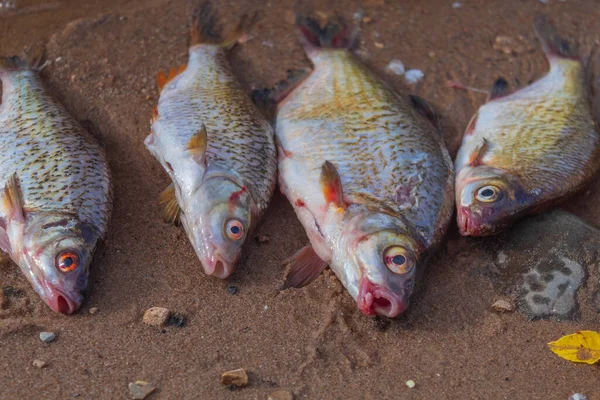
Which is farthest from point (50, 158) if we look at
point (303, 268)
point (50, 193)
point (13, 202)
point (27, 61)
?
point (303, 268)

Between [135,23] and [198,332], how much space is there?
3.44 meters

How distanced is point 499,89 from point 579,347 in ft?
8.38

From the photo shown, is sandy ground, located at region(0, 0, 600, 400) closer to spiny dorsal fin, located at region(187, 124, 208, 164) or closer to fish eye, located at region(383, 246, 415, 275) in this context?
fish eye, located at region(383, 246, 415, 275)

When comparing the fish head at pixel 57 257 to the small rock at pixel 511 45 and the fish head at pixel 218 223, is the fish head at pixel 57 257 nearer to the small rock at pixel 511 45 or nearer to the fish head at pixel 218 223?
the fish head at pixel 218 223

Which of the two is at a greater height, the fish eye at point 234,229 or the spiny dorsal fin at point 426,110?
the fish eye at point 234,229

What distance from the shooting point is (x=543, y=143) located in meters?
5.29

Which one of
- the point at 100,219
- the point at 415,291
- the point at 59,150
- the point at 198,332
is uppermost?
the point at 59,150

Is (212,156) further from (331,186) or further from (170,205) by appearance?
(331,186)

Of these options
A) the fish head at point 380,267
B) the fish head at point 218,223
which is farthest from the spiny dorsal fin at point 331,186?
the fish head at point 218,223

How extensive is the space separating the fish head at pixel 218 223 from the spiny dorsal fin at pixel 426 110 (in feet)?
5.88

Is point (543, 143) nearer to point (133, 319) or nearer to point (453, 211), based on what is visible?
point (453, 211)

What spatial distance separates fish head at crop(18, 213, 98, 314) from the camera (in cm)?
422

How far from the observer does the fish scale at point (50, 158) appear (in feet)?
15.1

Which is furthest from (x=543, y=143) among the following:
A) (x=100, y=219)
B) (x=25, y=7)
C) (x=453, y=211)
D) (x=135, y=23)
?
(x=25, y=7)
